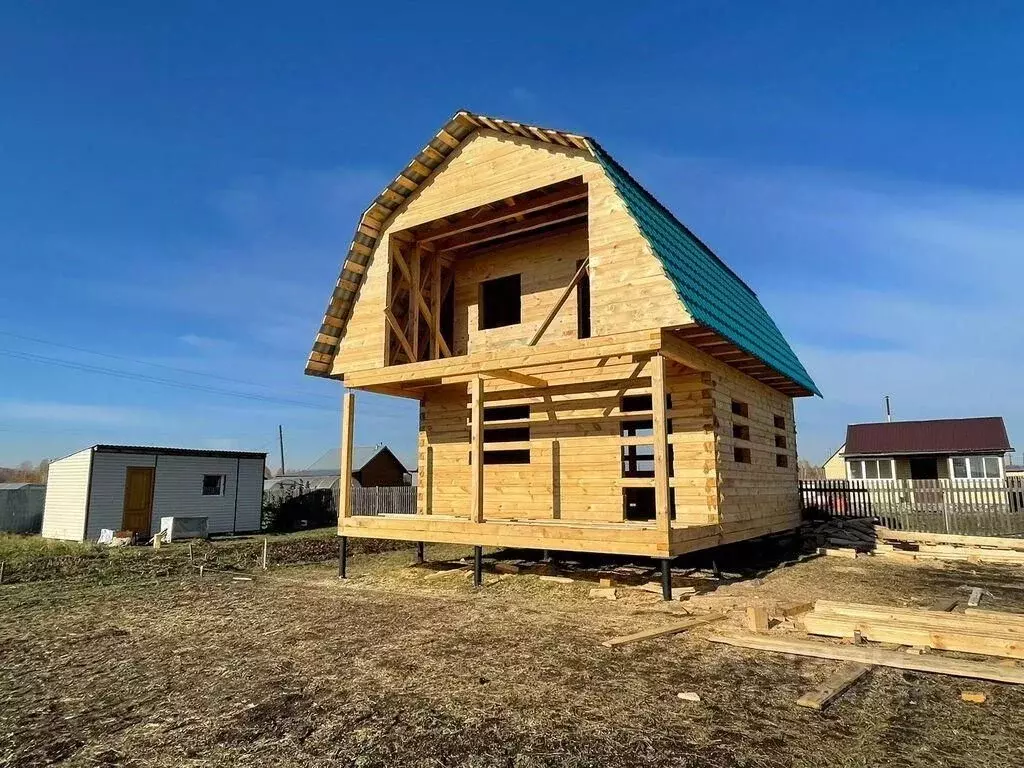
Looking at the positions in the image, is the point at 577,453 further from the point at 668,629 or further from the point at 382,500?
the point at 382,500

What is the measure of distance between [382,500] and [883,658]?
24248mm

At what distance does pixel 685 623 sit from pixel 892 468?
35.5 metres

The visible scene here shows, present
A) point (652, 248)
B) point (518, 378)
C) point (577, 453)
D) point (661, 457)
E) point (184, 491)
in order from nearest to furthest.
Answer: point (661, 457)
point (652, 248)
point (518, 378)
point (577, 453)
point (184, 491)

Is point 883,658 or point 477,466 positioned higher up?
point 477,466

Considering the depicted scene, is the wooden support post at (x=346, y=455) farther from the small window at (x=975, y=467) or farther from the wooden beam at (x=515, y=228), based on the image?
the small window at (x=975, y=467)

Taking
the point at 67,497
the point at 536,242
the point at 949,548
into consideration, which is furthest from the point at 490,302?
the point at 67,497

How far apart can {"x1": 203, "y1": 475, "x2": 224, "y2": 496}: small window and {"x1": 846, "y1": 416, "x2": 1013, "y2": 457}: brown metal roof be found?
34.9 m

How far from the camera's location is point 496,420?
14102 mm

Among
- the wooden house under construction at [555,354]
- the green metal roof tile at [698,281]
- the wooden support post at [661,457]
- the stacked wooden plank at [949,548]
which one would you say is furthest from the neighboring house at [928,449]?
the wooden support post at [661,457]

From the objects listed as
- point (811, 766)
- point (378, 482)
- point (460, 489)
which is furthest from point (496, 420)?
point (378, 482)

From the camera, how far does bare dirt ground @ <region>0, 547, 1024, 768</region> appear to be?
13.3 feet

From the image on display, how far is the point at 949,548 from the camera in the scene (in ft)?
48.5

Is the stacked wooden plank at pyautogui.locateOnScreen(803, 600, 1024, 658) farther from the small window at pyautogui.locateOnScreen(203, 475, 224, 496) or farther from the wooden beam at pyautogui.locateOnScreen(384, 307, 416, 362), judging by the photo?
the small window at pyautogui.locateOnScreen(203, 475, 224, 496)

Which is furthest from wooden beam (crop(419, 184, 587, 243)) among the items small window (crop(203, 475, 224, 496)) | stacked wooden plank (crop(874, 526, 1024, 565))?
small window (crop(203, 475, 224, 496))
